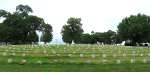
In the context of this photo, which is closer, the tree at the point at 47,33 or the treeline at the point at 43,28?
the treeline at the point at 43,28

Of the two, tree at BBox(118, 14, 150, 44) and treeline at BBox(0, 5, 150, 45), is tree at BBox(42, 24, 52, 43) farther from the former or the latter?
tree at BBox(118, 14, 150, 44)

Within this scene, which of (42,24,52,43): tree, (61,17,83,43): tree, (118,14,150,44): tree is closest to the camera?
(118,14,150,44): tree

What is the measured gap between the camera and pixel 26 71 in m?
24.8

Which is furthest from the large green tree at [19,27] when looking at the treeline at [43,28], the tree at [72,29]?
the tree at [72,29]

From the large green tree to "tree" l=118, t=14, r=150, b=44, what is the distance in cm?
1944

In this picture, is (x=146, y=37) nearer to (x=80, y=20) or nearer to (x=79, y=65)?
(x=80, y=20)

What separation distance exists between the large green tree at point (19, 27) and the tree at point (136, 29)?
63.8ft

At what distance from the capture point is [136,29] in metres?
101

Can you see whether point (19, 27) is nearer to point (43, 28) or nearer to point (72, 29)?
point (43, 28)

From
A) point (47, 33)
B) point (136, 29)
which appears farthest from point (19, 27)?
point (136, 29)

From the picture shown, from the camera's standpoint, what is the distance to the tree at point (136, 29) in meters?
102

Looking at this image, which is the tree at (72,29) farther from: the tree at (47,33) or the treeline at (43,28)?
the tree at (47,33)

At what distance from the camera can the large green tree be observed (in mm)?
95262

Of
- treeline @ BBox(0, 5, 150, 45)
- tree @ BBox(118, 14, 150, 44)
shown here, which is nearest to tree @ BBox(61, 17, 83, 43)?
treeline @ BBox(0, 5, 150, 45)
